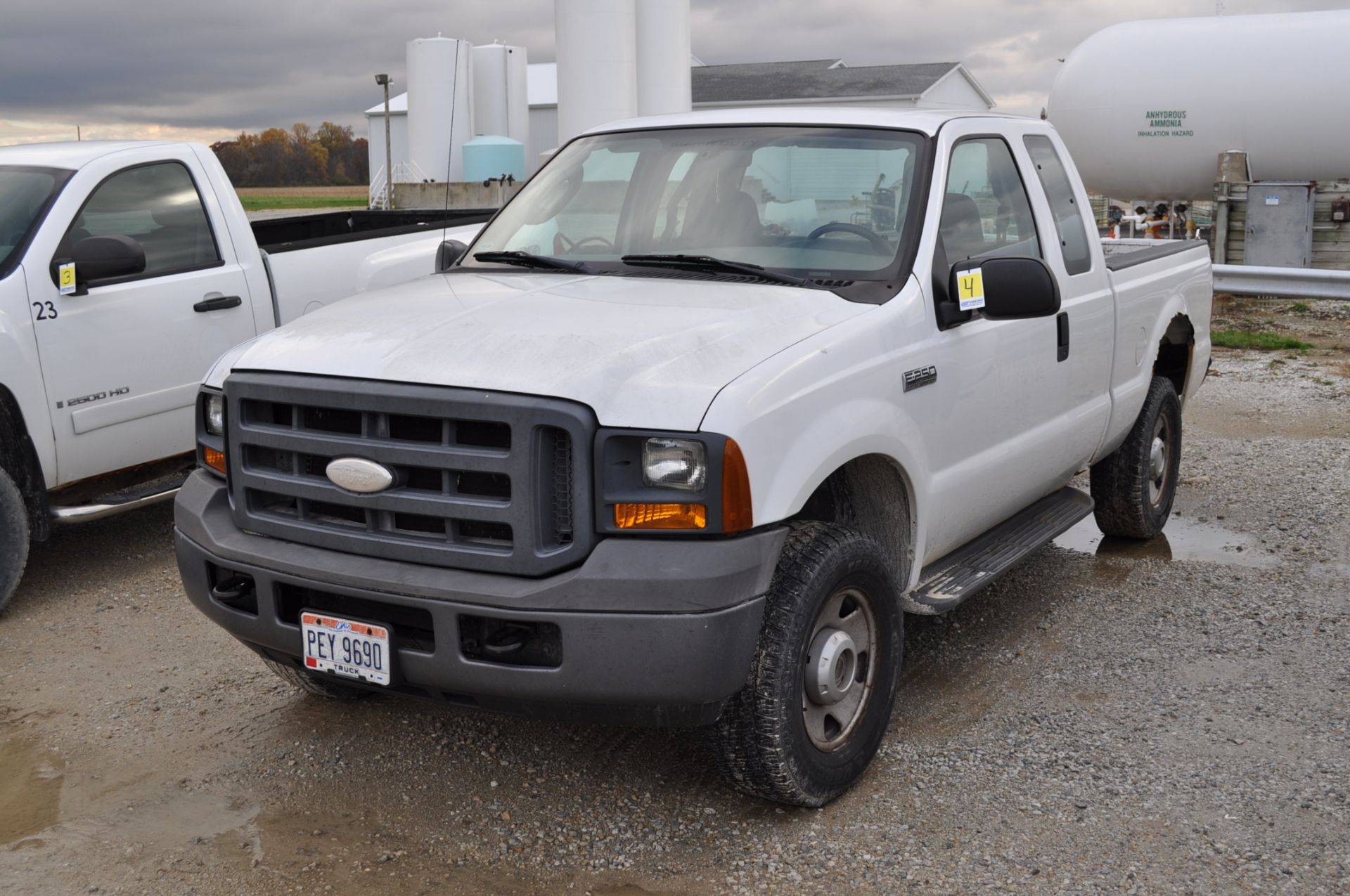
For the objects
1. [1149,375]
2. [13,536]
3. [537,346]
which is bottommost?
[13,536]

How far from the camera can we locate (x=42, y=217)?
5.95 m

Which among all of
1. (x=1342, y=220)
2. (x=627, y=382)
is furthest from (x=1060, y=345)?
(x=1342, y=220)

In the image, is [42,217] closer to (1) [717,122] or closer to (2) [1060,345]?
(1) [717,122]

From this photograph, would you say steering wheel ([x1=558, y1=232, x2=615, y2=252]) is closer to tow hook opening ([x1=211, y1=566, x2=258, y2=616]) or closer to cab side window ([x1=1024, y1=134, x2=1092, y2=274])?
tow hook opening ([x1=211, y1=566, x2=258, y2=616])

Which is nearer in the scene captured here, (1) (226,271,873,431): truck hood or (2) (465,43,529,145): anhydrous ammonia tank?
(1) (226,271,873,431): truck hood

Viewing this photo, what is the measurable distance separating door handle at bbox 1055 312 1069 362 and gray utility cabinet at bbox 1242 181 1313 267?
14.8 metres

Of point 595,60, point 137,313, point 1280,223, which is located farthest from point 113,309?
point 1280,223

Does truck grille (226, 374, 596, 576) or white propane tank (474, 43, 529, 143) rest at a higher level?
white propane tank (474, 43, 529, 143)

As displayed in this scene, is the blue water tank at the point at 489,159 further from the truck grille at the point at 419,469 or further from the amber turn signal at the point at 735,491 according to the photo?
the amber turn signal at the point at 735,491

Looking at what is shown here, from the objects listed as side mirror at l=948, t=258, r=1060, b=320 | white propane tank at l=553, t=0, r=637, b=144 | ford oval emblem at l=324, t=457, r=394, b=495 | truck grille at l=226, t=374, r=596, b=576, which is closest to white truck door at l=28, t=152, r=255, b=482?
truck grille at l=226, t=374, r=596, b=576

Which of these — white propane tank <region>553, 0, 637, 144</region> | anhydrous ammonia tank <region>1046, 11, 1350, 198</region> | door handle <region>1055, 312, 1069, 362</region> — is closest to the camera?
door handle <region>1055, 312, 1069, 362</region>

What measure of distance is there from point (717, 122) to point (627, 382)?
197cm

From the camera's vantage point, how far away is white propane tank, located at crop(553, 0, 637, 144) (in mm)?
20234

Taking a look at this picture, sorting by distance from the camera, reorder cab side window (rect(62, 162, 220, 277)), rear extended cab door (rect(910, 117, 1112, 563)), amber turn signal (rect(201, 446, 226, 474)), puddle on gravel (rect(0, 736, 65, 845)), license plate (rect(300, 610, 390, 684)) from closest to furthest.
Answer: license plate (rect(300, 610, 390, 684))
puddle on gravel (rect(0, 736, 65, 845))
amber turn signal (rect(201, 446, 226, 474))
rear extended cab door (rect(910, 117, 1112, 563))
cab side window (rect(62, 162, 220, 277))
